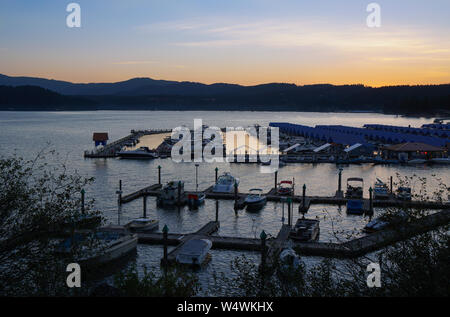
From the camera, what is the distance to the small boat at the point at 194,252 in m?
11.1

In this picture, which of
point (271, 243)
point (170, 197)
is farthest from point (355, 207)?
point (170, 197)

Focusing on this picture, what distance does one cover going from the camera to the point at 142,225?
14328 mm

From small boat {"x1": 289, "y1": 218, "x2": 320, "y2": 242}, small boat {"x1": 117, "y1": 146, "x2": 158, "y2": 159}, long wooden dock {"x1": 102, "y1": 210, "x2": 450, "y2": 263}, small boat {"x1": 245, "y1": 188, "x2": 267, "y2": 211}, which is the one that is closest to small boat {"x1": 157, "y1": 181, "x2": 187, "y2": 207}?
small boat {"x1": 245, "y1": 188, "x2": 267, "y2": 211}

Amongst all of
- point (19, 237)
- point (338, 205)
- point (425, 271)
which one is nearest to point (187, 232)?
point (338, 205)

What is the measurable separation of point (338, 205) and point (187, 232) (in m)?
7.15

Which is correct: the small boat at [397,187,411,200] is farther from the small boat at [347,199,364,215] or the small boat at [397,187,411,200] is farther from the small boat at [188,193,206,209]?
the small boat at [188,193,206,209]

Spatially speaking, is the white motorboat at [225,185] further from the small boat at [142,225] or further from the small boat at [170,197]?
the small boat at [142,225]

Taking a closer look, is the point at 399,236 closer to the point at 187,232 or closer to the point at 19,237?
the point at 19,237

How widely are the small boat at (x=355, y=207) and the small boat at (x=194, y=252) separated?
7380mm

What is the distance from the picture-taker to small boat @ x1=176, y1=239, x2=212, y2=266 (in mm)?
11109

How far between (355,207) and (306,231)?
4.56 meters

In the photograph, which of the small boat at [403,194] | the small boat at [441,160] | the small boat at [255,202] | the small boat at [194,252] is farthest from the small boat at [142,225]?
the small boat at [441,160]

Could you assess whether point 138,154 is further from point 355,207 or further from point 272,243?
point 272,243

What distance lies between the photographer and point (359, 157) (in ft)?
108
